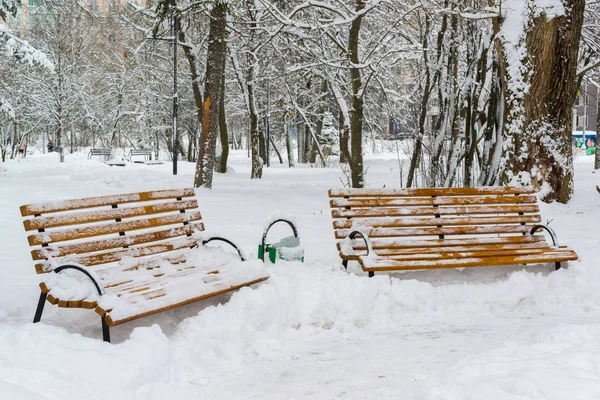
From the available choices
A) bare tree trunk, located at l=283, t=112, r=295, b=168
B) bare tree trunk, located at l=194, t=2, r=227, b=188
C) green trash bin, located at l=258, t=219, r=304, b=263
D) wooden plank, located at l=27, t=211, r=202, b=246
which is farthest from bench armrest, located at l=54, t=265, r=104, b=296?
bare tree trunk, located at l=283, t=112, r=295, b=168

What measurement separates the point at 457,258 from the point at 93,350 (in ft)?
10.8

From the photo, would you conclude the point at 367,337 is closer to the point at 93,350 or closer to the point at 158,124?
the point at 93,350

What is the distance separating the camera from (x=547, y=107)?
340 inches

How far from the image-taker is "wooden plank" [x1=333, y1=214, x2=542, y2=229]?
5809mm

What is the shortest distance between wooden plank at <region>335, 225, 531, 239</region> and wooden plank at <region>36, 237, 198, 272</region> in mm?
1457

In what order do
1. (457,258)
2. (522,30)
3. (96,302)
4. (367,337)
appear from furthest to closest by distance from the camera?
Result: (522,30) → (457,258) → (367,337) → (96,302)

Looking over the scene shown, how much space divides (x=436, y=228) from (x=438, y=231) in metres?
0.04

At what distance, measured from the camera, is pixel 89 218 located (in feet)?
14.9

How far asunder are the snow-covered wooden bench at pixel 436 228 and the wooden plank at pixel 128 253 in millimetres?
1444

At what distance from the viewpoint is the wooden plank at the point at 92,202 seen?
4.21 metres

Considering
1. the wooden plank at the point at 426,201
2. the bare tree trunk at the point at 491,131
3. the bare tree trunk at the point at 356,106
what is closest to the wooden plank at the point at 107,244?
the wooden plank at the point at 426,201

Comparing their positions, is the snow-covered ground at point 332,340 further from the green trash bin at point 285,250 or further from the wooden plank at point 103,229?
the wooden plank at point 103,229

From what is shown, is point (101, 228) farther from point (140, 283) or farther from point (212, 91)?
point (212, 91)

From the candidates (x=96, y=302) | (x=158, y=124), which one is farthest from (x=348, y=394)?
(x=158, y=124)
